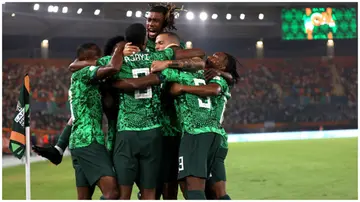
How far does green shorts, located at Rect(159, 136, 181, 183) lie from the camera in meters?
5.13

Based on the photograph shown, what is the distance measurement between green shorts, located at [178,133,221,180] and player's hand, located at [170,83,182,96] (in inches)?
12.7

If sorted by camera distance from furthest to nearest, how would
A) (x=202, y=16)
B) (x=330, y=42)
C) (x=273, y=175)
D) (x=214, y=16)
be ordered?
(x=330, y=42)
(x=214, y=16)
(x=202, y=16)
(x=273, y=175)

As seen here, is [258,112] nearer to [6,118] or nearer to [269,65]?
[269,65]

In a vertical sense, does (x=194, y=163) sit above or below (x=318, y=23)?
below

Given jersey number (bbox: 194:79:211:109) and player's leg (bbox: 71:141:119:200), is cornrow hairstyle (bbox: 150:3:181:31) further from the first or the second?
player's leg (bbox: 71:141:119:200)

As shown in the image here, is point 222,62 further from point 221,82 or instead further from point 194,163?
point 194,163

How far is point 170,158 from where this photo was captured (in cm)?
517

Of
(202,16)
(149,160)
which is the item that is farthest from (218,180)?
(202,16)

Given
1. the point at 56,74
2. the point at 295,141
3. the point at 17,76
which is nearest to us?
the point at 295,141

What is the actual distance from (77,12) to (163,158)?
64.5ft

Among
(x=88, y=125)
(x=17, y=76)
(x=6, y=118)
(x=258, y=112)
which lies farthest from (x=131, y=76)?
(x=258, y=112)

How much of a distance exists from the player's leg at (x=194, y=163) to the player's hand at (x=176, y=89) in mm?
323

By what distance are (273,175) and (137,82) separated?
6499 millimetres

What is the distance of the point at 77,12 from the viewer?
24.0 m
